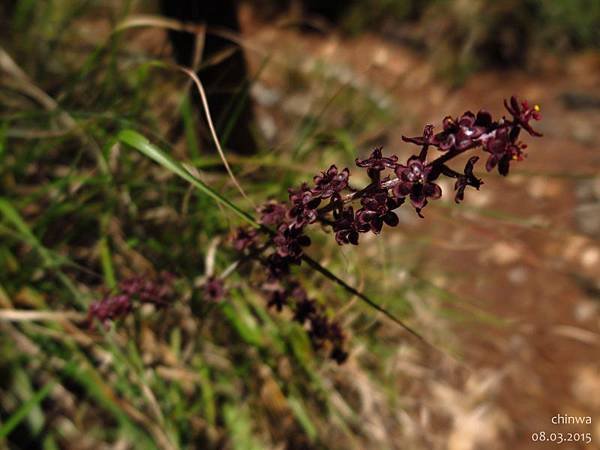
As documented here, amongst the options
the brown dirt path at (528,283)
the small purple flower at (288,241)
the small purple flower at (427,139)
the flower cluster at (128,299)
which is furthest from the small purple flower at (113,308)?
the brown dirt path at (528,283)

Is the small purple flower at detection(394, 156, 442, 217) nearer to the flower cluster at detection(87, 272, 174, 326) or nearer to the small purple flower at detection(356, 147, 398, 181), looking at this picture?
the small purple flower at detection(356, 147, 398, 181)

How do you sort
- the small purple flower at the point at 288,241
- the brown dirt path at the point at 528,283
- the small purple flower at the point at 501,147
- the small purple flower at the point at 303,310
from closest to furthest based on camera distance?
the small purple flower at the point at 501,147 < the small purple flower at the point at 288,241 < the small purple flower at the point at 303,310 < the brown dirt path at the point at 528,283

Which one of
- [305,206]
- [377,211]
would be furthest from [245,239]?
[377,211]

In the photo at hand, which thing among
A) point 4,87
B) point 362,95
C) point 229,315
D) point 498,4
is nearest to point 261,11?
point 362,95

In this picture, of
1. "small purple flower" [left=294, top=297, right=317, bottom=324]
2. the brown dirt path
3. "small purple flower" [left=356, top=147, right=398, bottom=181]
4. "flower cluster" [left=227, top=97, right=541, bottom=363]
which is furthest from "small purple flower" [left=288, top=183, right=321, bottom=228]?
the brown dirt path

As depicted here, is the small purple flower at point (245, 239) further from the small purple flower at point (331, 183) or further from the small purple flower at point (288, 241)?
the small purple flower at point (331, 183)
